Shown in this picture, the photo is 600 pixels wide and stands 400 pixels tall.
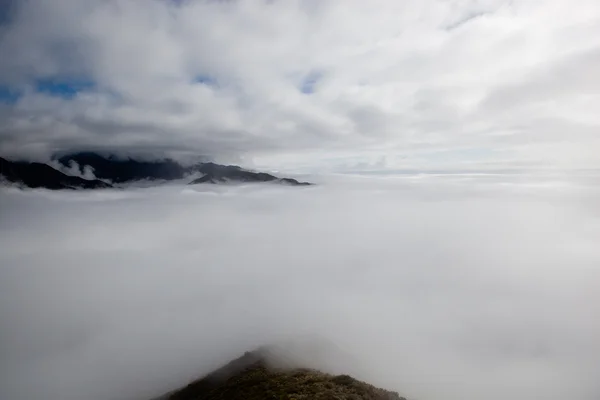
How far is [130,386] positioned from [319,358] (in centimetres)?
8979

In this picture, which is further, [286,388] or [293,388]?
[286,388]

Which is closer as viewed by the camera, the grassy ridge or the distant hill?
the grassy ridge

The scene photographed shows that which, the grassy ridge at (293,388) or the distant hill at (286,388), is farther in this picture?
the distant hill at (286,388)

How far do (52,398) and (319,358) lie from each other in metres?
131

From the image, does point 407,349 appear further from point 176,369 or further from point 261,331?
point 176,369

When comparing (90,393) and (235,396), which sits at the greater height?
(235,396)

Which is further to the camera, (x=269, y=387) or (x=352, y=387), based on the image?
(x=269, y=387)

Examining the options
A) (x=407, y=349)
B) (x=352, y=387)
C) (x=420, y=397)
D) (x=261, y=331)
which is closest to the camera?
(x=352, y=387)

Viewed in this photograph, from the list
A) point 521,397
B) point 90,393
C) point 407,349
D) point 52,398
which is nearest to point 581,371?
point 521,397

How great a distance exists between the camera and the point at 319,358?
357ft

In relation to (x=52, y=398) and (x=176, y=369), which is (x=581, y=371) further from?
(x=52, y=398)

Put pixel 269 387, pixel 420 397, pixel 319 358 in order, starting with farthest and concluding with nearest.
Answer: pixel 319 358 → pixel 420 397 → pixel 269 387

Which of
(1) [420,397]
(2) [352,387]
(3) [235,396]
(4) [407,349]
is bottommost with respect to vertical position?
(4) [407,349]

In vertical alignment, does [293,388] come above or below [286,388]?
above
